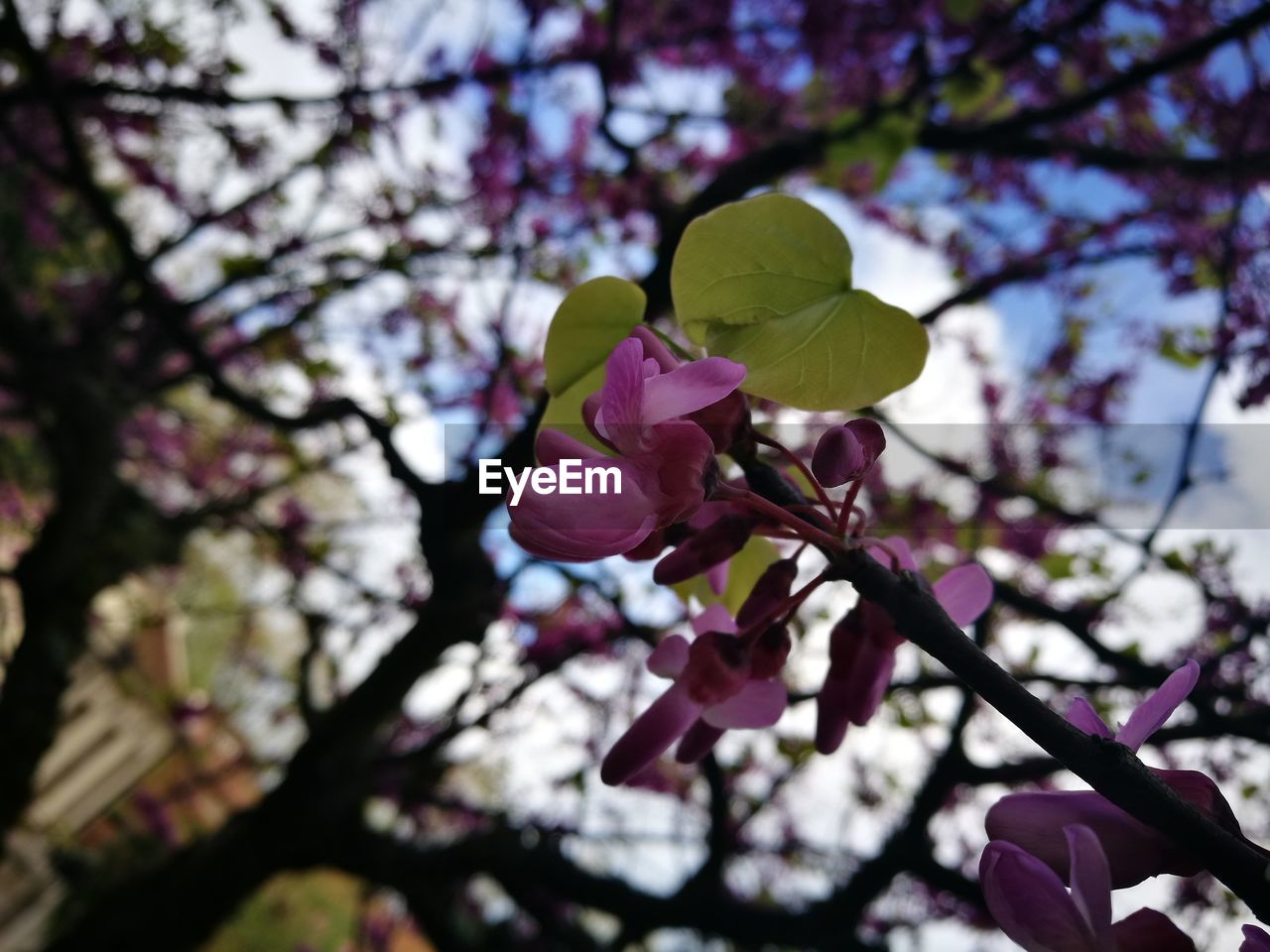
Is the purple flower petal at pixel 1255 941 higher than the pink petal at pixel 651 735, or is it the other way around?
the pink petal at pixel 651 735

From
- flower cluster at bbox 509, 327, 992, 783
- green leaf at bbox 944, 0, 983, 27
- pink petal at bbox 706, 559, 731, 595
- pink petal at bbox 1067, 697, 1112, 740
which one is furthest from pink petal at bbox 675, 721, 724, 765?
green leaf at bbox 944, 0, 983, 27

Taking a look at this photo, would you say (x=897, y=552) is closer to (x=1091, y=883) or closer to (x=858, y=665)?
(x=858, y=665)

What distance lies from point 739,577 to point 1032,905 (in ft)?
1.05

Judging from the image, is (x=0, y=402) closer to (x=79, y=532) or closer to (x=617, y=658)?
(x=79, y=532)

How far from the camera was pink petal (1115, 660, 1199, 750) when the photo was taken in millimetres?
398

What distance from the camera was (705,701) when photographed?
1.58ft

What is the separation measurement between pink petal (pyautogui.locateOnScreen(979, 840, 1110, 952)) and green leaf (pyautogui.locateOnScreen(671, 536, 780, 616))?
29cm

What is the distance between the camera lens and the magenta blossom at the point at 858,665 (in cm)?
49

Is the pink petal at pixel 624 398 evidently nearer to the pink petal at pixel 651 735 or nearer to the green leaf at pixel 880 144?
the pink petal at pixel 651 735

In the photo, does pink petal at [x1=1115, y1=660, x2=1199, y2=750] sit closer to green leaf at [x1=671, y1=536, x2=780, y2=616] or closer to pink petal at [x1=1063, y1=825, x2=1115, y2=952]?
pink petal at [x1=1063, y1=825, x2=1115, y2=952]

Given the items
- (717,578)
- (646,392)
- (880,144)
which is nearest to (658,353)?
(646,392)

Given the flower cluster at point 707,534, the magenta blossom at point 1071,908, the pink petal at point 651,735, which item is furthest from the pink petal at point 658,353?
the magenta blossom at point 1071,908

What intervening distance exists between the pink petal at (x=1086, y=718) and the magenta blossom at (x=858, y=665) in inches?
4.1

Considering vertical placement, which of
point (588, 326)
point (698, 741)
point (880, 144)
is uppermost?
point (880, 144)
